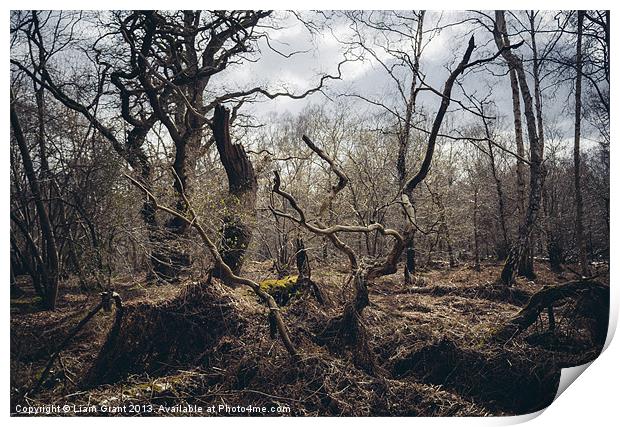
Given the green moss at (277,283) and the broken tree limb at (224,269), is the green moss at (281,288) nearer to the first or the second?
the green moss at (277,283)

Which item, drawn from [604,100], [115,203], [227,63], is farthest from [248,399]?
[604,100]

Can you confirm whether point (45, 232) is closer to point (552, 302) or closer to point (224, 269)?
point (224, 269)

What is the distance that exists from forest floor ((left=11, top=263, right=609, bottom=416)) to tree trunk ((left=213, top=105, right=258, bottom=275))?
40 cm

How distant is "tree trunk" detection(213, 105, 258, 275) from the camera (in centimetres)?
449

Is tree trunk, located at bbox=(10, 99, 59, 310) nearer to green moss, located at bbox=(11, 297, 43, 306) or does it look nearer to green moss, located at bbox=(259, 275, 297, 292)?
green moss, located at bbox=(11, 297, 43, 306)

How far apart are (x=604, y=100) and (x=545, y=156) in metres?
0.69

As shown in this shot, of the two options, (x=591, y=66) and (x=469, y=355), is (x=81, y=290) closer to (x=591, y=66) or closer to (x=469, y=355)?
(x=469, y=355)

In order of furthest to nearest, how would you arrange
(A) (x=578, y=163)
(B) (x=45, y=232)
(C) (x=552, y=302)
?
(B) (x=45, y=232) < (A) (x=578, y=163) < (C) (x=552, y=302)

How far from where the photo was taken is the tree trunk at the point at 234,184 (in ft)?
14.7

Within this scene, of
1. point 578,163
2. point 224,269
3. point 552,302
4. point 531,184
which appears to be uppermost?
point 578,163

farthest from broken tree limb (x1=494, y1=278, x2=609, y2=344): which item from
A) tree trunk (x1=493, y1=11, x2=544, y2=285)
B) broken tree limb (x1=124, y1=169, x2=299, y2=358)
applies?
broken tree limb (x1=124, y1=169, x2=299, y2=358)

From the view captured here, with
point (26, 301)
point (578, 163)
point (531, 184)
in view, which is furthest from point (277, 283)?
point (578, 163)

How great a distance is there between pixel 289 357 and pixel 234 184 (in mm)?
1775

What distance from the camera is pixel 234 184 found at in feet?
14.8
